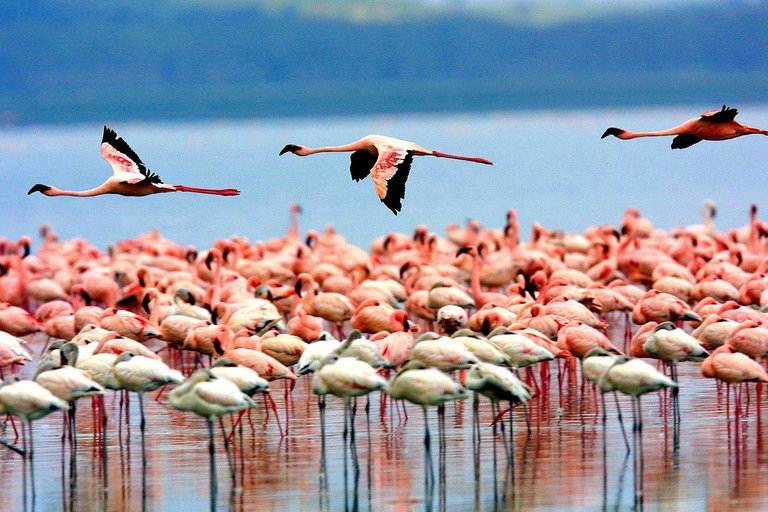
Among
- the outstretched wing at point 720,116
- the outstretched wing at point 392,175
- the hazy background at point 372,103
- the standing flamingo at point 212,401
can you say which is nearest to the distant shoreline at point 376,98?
the hazy background at point 372,103

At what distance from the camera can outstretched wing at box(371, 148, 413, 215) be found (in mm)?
10836

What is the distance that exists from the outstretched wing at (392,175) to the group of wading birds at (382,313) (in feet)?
0.06

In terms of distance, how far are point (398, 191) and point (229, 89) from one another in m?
120

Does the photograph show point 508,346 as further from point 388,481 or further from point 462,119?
point 462,119

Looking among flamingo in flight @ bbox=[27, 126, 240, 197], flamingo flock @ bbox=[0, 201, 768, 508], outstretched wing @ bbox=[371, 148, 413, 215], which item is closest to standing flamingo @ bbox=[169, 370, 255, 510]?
flamingo flock @ bbox=[0, 201, 768, 508]

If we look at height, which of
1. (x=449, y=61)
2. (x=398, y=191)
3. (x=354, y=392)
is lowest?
(x=354, y=392)

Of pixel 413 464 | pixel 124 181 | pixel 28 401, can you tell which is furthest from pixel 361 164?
pixel 28 401

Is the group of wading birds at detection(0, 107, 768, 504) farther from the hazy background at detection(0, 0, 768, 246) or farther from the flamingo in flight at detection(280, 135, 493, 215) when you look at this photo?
the hazy background at detection(0, 0, 768, 246)

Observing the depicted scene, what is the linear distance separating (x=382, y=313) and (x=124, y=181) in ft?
9.10

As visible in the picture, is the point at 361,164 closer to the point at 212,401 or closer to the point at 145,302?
the point at 145,302

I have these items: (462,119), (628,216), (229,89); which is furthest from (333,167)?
(229,89)

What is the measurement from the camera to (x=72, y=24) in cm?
13600

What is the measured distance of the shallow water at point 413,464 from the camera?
840 cm

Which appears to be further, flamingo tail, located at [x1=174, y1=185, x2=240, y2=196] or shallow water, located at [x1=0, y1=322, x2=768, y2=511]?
flamingo tail, located at [x1=174, y1=185, x2=240, y2=196]
